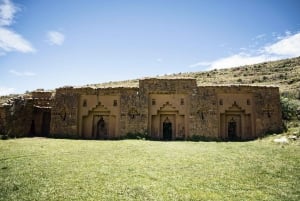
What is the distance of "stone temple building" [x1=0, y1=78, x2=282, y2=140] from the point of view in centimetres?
2242

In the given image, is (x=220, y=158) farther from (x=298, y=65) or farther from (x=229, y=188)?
(x=298, y=65)

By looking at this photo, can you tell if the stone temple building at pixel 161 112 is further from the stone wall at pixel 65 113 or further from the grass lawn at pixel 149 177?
the grass lawn at pixel 149 177

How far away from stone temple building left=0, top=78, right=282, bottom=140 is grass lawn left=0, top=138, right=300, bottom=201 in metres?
9.74

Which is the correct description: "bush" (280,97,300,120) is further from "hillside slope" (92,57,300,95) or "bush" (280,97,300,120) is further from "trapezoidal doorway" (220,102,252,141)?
"hillside slope" (92,57,300,95)

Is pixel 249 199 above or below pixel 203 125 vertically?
below

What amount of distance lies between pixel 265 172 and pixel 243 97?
1434cm

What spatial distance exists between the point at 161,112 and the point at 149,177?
14843mm

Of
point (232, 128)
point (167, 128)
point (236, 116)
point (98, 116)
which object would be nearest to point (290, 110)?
point (236, 116)

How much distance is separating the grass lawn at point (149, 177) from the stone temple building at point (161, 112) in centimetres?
974

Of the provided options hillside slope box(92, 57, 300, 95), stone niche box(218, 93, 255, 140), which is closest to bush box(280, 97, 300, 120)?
stone niche box(218, 93, 255, 140)

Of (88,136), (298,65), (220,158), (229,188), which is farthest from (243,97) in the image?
(298,65)

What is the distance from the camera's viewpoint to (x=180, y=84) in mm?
Answer: 23062

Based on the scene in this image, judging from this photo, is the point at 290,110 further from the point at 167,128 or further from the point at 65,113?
the point at 65,113

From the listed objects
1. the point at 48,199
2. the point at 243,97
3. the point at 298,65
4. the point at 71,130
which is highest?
the point at 298,65
